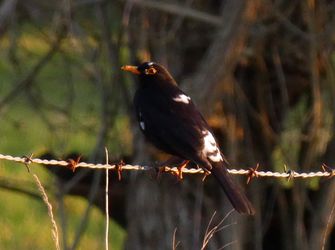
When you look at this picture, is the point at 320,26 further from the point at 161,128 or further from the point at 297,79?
the point at 161,128

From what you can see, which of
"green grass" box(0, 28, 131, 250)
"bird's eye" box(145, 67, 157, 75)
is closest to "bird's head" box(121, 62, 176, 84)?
"bird's eye" box(145, 67, 157, 75)

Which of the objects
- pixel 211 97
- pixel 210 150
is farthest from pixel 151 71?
pixel 210 150

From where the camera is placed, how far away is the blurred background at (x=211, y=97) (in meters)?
9.04

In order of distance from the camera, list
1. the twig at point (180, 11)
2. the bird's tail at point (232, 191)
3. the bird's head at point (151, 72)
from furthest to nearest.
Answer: the twig at point (180, 11) < the bird's head at point (151, 72) < the bird's tail at point (232, 191)

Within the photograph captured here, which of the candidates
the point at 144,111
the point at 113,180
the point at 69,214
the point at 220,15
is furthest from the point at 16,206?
the point at 144,111

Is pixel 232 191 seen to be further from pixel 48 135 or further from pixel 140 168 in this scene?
pixel 48 135

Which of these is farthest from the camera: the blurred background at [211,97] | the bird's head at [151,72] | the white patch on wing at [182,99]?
the blurred background at [211,97]

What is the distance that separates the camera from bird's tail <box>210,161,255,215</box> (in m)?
6.69

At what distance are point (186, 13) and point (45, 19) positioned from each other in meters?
1.38

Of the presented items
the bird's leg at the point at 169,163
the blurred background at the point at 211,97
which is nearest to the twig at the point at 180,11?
the blurred background at the point at 211,97

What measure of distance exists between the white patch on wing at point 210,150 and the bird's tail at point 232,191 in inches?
1.4

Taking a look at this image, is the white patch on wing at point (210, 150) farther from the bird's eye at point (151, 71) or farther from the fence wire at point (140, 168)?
the bird's eye at point (151, 71)

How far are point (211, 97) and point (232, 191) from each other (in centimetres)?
225

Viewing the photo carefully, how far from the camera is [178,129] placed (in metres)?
7.30
